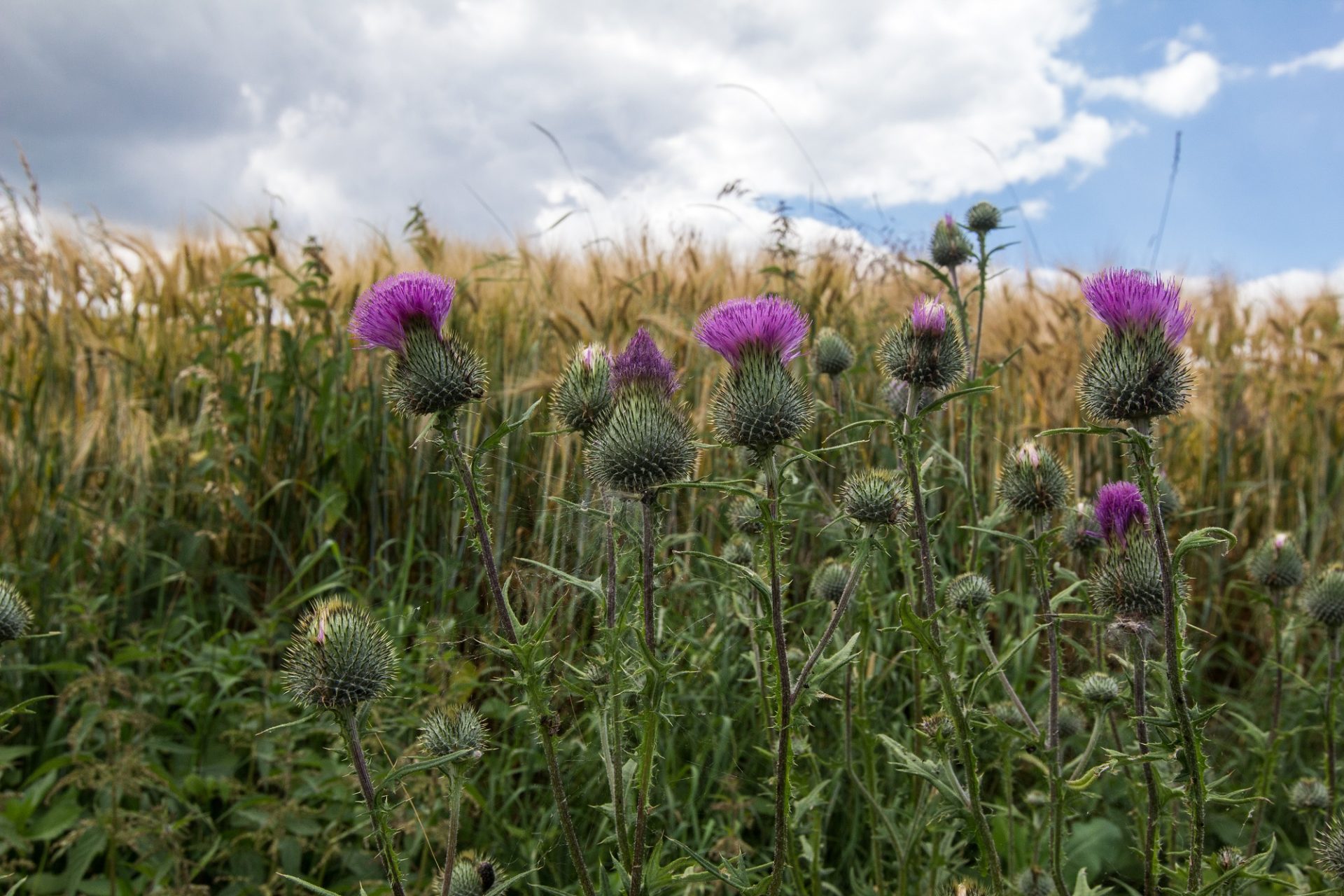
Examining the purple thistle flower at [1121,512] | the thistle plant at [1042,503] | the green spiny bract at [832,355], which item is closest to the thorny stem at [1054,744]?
the thistle plant at [1042,503]

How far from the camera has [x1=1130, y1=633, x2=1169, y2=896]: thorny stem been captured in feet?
8.22

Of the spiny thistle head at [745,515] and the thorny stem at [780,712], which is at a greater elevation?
the spiny thistle head at [745,515]

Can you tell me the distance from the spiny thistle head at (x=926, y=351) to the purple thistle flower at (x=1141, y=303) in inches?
21.2

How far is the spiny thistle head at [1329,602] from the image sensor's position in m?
3.58

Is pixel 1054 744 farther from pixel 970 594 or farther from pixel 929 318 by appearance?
pixel 929 318

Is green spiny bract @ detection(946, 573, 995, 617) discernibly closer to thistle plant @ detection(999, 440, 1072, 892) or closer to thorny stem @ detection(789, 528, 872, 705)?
thistle plant @ detection(999, 440, 1072, 892)

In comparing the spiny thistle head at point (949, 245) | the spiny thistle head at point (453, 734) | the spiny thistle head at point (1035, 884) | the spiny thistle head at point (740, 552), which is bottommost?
the spiny thistle head at point (1035, 884)

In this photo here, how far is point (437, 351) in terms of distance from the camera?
2467 millimetres

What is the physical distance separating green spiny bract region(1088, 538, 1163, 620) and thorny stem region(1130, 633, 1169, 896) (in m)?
0.08

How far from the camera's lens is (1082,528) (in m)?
3.47

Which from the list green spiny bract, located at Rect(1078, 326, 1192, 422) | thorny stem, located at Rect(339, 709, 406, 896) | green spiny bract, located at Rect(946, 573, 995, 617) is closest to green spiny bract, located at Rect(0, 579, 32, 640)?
thorny stem, located at Rect(339, 709, 406, 896)

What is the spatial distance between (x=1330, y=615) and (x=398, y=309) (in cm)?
378

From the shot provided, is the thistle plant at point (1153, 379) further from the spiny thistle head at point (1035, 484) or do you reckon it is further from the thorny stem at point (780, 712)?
the thorny stem at point (780, 712)

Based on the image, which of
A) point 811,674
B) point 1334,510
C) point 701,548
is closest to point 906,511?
point 811,674
